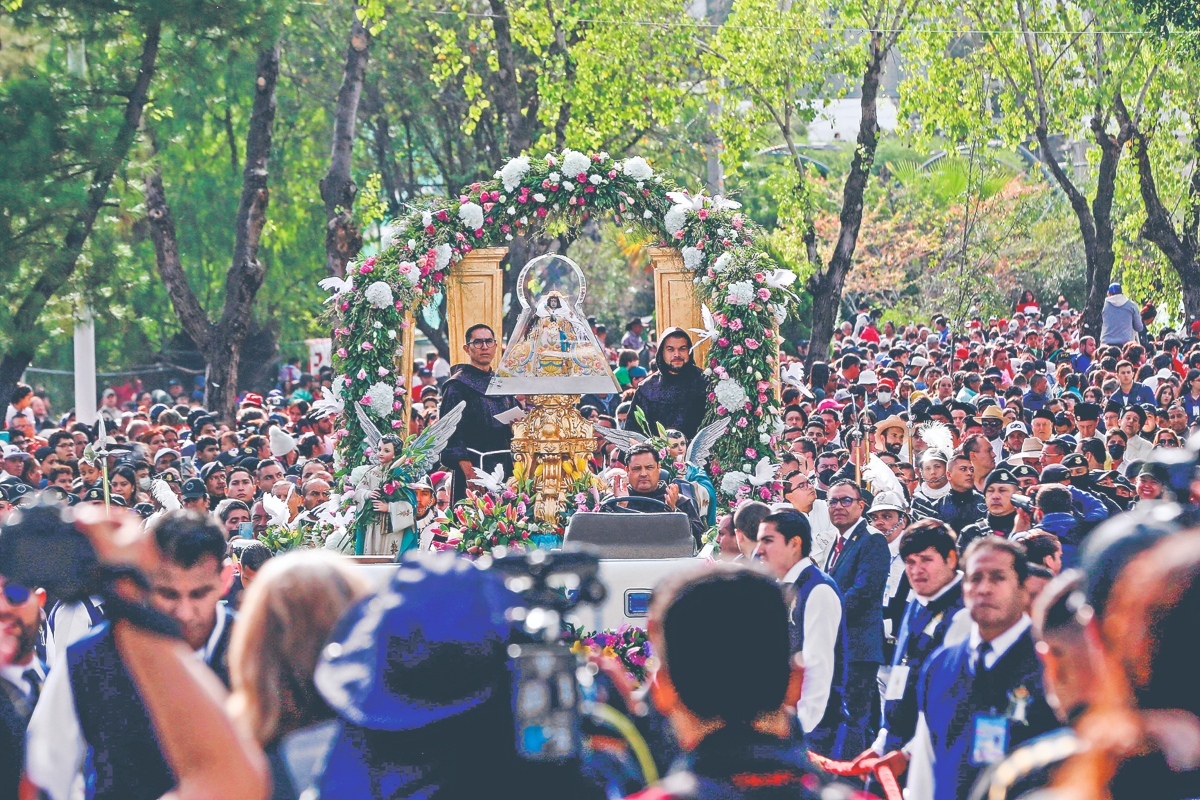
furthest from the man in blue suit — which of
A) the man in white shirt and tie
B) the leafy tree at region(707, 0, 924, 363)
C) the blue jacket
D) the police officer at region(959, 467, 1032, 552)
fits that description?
the leafy tree at region(707, 0, 924, 363)

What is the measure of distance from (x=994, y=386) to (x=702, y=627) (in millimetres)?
14598

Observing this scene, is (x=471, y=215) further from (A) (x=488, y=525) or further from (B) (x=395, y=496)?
(A) (x=488, y=525)

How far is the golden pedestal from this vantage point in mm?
12188

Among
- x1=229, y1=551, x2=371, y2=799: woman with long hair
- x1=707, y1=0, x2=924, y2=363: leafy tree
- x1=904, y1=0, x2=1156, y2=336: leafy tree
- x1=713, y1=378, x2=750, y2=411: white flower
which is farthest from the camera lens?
x1=904, y1=0, x2=1156, y2=336: leafy tree

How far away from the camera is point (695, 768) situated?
9.49 ft

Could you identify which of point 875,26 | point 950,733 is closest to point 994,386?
point 875,26

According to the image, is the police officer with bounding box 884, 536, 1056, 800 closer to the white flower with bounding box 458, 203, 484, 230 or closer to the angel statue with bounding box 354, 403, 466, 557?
the angel statue with bounding box 354, 403, 466, 557

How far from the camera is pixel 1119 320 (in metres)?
21.2

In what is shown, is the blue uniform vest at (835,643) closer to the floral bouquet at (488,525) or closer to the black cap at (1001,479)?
the black cap at (1001,479)

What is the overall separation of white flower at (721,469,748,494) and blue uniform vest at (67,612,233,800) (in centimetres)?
892

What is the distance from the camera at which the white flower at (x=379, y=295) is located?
508 inches

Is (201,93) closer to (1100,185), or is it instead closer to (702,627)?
(1100,185)

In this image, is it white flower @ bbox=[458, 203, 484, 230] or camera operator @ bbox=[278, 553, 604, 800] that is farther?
white flower @ bbox=[458, 203, 484, 230]

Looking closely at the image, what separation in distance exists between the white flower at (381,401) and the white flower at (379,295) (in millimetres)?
711
